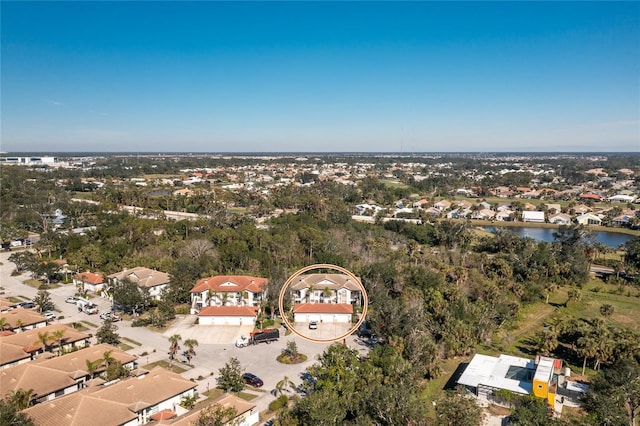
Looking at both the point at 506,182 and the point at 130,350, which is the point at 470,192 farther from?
the point at 130,350

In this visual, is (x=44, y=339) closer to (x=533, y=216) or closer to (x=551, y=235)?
(x=551, y=235)

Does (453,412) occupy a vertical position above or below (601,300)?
above

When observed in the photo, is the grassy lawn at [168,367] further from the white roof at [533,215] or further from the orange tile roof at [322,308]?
the white roof at [533,215]

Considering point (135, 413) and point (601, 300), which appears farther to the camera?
point (601, 300)

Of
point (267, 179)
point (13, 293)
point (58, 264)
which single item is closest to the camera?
point (13, 293)

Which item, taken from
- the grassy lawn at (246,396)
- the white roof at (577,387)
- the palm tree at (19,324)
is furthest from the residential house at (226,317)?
the white roof at (577,387)

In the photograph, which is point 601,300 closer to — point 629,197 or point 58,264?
point 58,264

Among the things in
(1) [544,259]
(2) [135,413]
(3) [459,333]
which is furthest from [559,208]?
(2) [135,413]

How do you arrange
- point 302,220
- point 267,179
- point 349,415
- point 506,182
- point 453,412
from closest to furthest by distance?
point 453,412 < point 349,415 < point 302,220 < point 506,182 < point 267,179
